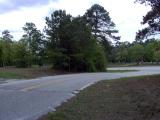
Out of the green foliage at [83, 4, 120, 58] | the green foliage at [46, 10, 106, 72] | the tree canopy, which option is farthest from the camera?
the green foliage at [83, 4, 120, 58]

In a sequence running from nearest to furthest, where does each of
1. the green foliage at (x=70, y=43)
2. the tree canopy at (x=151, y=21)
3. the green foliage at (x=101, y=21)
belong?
the tree canopy at (x=151, y=21) < the green foliage at (x=70, y=43) < the green foliage at (x=101, y=21)

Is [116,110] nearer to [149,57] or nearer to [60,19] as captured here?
[60,19]

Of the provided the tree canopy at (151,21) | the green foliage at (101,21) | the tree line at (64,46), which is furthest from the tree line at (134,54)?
the tree canopy at (151,21)

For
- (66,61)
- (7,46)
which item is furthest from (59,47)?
(7,46)

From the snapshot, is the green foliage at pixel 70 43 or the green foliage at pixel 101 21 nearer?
the green foliage at pixel 70 43

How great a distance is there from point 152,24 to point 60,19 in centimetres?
3681

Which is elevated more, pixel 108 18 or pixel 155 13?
pixel 108 18

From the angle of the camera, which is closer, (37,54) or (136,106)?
(136,106)

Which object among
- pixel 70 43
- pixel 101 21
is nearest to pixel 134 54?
pixel 101 21

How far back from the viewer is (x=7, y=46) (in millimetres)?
80562

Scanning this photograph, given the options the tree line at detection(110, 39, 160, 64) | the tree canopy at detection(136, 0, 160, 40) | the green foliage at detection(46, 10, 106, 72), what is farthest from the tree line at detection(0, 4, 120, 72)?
the tree line at detection(110, 39, 160, 64)

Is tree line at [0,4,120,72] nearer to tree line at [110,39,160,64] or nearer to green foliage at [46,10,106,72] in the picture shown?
green foliage at [46,10,106,72]

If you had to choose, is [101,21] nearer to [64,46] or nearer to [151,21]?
[64,46]

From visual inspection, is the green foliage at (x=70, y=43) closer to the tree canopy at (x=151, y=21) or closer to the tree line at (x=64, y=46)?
the tree line at (x=64, y=46)
